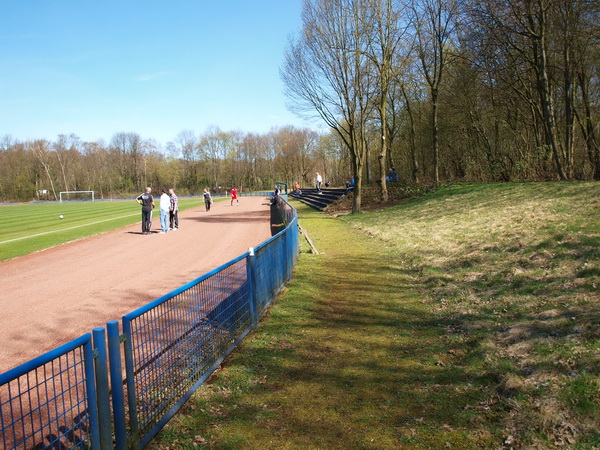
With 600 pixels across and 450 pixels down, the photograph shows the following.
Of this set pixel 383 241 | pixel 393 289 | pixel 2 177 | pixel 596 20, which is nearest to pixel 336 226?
pixel 383 241

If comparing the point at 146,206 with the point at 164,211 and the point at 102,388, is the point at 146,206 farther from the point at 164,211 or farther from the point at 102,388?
the point at 102,388

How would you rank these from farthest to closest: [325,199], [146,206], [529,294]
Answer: [325,199] → [146,206] → [529,294]

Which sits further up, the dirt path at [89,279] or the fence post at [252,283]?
the fence post at [252,283]

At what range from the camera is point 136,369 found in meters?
3.63

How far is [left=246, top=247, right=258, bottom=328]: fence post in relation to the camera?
6.11 metres

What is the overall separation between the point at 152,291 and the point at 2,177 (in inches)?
3606

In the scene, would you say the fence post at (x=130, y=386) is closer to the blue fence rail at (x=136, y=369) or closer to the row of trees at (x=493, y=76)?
the blue fence rail at (x=136, y=369)

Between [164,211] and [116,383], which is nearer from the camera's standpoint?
[116,383]

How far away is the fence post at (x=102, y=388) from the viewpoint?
9.65 ft

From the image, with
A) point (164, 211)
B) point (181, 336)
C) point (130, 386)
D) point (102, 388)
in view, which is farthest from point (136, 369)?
point (164, 211)

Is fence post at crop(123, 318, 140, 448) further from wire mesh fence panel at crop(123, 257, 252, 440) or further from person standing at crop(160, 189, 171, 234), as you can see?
person standing at crop(160, 189, 171, 234)

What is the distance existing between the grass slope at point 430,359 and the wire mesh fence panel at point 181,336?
0.22m

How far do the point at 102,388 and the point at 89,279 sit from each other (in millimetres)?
8436

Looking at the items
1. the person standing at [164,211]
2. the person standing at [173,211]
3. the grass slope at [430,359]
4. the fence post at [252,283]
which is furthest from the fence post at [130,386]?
the person standing at [173,211]
